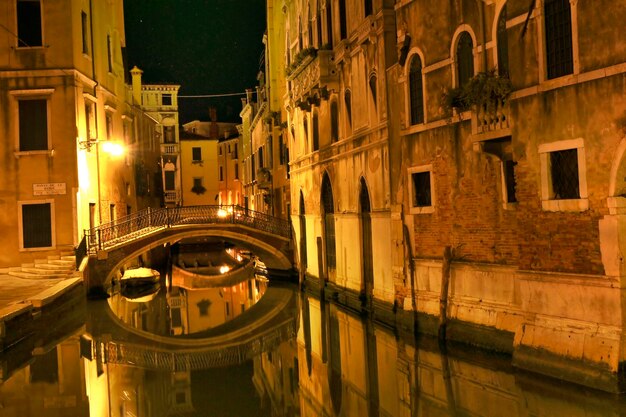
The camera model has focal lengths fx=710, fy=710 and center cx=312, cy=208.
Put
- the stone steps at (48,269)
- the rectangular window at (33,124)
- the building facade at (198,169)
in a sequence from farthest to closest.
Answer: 1. the building facade at (198,169)
2. the rectangular window at (33,124)
3. the stone steps at (48,269)

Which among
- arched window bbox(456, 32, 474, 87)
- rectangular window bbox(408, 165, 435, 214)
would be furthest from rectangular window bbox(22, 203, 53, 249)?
arched window bbox(456, 32, 474, 87)

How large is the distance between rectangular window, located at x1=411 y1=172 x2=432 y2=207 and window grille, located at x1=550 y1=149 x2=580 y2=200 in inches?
177

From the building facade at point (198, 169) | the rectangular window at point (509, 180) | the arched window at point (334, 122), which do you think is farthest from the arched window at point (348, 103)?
the building facade at point (198, 169)

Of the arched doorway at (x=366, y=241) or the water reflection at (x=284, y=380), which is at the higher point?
the arched doorway at (x=366, y=241)

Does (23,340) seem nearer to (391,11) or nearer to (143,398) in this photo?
(143,398)

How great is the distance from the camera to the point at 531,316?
11398 mm

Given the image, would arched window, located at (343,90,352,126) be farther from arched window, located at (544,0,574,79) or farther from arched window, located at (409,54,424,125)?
arched window, located at (544,0,574,79)

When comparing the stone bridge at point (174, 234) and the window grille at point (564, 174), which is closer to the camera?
the window grille at point (564, 174)

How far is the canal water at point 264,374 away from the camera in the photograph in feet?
36.3

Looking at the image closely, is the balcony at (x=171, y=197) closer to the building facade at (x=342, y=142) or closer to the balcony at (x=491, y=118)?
the building facade at (x=342, y=142)

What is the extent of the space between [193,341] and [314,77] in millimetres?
9316

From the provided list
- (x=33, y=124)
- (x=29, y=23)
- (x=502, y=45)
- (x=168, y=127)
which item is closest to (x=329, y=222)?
(x=33, y=124)

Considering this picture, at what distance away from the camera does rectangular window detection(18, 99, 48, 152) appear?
23.2m

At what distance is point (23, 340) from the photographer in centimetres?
1617
